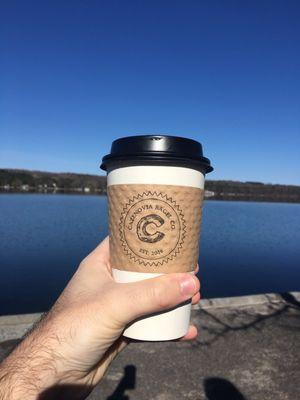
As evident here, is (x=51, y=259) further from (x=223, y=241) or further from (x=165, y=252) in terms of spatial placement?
(x=165, y=252)

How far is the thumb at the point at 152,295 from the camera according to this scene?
6.12 feet

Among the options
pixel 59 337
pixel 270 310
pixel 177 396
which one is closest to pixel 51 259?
pixel 270 310

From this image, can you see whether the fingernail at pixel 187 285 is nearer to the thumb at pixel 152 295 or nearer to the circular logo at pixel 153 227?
the thumb at pixel 152 295

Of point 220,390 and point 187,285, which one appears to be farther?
point 220,390

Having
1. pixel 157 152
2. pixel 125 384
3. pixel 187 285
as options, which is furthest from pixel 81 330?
pixel 125 384

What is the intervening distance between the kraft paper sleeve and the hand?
10 centimetres

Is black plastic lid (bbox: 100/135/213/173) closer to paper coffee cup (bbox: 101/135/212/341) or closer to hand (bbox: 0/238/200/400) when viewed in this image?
paper coffee cup (bbox: 101/135/212/341)

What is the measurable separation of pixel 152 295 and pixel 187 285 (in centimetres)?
22

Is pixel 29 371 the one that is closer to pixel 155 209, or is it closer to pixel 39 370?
pixel 39 370

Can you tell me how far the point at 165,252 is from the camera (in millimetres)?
1947

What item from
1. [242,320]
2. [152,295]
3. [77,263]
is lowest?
[77,263]

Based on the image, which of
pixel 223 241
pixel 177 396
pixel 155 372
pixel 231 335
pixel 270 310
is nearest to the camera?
pixel 177 396

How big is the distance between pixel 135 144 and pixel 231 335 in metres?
4.64

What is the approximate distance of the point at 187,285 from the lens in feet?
6.38
